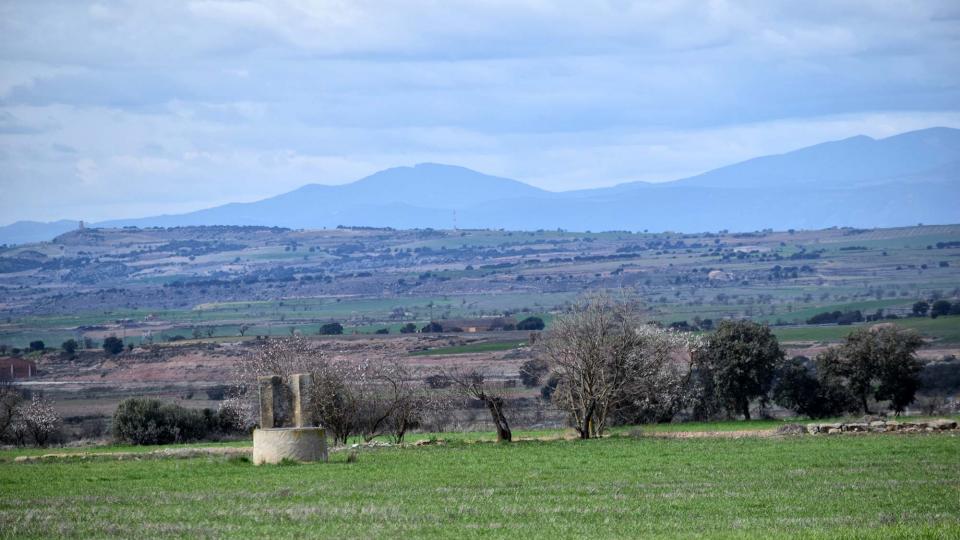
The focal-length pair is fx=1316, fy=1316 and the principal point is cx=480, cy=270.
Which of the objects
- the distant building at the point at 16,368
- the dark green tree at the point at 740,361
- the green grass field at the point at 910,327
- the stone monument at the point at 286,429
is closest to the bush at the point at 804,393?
the dark green tree at the point at 740,361

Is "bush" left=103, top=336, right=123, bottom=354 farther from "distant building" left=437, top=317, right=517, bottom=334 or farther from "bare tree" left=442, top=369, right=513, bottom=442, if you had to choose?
"bare tree" left=442, top=369, right=513, bottom=442

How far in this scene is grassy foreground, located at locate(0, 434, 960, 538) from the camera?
2222cm

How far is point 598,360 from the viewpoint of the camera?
49.1 meters

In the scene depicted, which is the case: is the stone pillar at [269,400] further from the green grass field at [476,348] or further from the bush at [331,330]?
the bush at [331,330]

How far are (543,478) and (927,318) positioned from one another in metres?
96.5

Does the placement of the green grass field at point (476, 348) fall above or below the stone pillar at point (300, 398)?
below

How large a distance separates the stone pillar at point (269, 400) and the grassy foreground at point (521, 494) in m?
1.31

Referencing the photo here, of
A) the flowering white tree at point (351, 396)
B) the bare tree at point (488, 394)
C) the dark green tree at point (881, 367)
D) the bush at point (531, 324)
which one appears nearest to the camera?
the bare tree at point (488, 394)

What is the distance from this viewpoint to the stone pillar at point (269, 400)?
3556cm

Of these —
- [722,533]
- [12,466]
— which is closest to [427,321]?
[12,466]

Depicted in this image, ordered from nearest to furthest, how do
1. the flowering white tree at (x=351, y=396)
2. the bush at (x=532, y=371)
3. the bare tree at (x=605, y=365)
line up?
the bare tree at (x=605, y=365) < the flowering white tree at (x=351, y=396) < the bush at (x=532, y=371)

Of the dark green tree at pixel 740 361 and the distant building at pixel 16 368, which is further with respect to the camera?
the distant building at pixel 16 368

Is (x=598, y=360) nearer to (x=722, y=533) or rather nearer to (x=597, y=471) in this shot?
(x=597, y=471)

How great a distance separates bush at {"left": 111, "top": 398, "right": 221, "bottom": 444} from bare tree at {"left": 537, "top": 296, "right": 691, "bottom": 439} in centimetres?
1559
